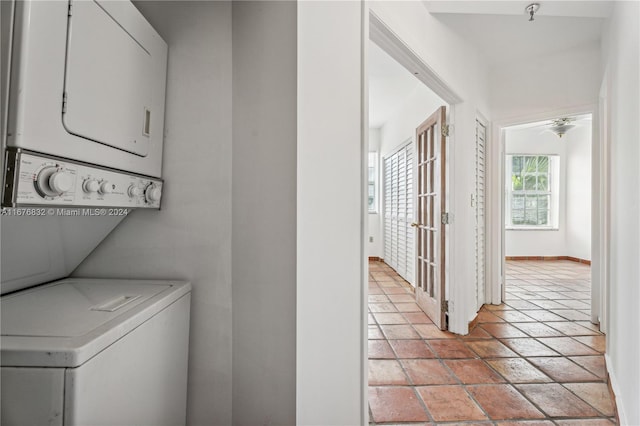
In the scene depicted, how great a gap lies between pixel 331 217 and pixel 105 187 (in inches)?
30.3

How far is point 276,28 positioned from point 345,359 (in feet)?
4.38

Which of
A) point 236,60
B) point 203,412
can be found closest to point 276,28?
point 236,60

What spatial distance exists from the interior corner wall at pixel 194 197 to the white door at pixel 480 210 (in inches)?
105

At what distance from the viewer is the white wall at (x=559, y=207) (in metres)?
6.66

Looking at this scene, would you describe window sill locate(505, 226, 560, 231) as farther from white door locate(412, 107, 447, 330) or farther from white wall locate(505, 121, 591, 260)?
white door locate(412, 107, 447, 330)

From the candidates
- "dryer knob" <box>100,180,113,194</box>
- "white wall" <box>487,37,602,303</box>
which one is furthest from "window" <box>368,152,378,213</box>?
"dryer knob" <box>100,180,113,194</box>

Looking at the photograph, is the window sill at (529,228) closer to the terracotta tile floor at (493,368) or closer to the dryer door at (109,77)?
the terracotta tile floor at (493,368)

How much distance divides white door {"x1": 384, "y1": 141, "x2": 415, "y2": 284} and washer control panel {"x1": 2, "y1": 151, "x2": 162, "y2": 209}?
350 cm

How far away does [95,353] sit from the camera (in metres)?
0.77

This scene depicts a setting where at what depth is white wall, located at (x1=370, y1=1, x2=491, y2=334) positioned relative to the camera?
2.46 m

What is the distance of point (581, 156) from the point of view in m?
Answer: 6.31

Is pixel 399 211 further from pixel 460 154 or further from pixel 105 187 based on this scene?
pixel 105 187

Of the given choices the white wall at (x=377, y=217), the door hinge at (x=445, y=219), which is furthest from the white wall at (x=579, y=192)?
the door hinge at (x=445, y=219)

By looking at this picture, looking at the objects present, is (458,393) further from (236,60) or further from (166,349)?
(236,60)
